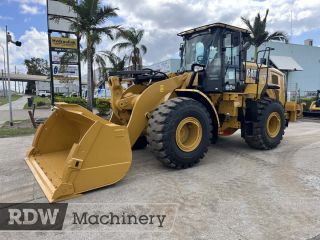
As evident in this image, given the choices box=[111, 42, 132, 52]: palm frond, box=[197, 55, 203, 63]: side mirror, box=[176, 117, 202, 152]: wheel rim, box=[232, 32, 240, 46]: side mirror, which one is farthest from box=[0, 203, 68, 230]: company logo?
box=[111, 42, 132, 52]: palm frond

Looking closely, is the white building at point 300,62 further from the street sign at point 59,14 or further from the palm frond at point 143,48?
the street sign at point 59,14

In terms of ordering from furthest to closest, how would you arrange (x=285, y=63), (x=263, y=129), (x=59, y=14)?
(x=285, y=63)
(x=59, y=14)
(x=263, y=129)

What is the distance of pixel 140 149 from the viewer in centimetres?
723

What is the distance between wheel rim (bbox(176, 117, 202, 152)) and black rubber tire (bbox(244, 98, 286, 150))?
1.87 m

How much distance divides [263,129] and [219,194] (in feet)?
10.0

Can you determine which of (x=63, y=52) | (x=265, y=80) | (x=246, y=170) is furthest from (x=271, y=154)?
(x=63, y=52)

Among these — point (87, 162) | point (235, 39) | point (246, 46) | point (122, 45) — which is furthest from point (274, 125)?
point (122, 45)

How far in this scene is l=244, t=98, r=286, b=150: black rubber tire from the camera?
275 inches

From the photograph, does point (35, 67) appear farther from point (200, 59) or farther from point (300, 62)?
point (200, 59)

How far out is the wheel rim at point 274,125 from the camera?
7453 millimetres

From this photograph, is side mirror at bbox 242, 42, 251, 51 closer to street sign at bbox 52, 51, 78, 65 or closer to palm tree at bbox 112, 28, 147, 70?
street sign at bbox 52, 51, 78, 65

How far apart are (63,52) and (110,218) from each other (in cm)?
1772

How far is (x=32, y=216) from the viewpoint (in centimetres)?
383

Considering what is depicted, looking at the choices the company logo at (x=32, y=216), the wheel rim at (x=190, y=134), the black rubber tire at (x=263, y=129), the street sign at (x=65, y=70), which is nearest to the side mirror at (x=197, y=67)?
the wheel rim at (x=190, y=134)
